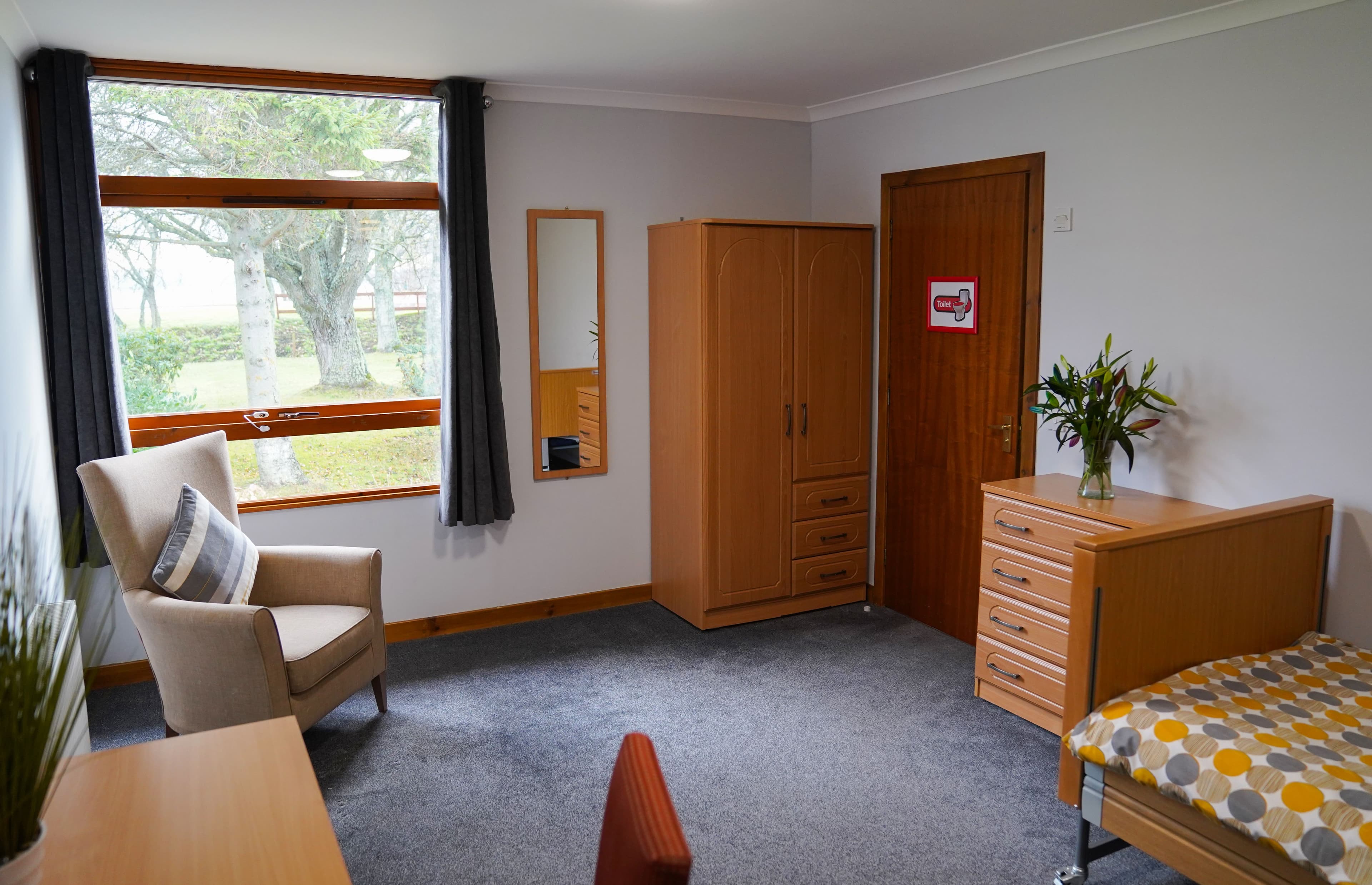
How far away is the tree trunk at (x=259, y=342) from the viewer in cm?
397

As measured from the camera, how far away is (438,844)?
2.72m

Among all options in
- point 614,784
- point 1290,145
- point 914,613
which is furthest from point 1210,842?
point 914,613

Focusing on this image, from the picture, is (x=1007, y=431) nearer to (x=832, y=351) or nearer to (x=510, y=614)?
(x=832, y=351)

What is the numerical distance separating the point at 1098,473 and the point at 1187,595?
822 millimetres

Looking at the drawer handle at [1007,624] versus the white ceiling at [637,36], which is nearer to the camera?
the white ceiling at [637,36]

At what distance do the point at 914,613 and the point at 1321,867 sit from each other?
8.84 ft

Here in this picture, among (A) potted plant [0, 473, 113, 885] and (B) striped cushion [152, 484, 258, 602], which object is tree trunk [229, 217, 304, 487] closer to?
(B) striped cushion [152, 484, 258, 602]

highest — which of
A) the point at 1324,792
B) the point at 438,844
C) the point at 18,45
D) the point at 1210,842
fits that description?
the point at 18,45

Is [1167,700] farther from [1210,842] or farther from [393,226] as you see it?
[393,226]

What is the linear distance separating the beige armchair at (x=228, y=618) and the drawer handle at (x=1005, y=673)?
2.26 meters

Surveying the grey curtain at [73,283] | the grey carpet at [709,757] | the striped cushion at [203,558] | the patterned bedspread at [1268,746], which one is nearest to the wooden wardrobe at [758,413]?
the grey carpet at [709,757]

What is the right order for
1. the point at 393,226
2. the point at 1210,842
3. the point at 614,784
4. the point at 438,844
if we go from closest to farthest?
the point at 614,784 < the point at 1210,842 < the point at 438,844 < the point at 393,226

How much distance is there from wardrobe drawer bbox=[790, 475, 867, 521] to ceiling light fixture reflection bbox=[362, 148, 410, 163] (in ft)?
7.58

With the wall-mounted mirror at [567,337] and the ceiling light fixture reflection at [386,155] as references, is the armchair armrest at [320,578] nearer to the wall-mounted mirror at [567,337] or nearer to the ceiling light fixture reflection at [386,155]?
the wall-mounted mirror at [567,337]
